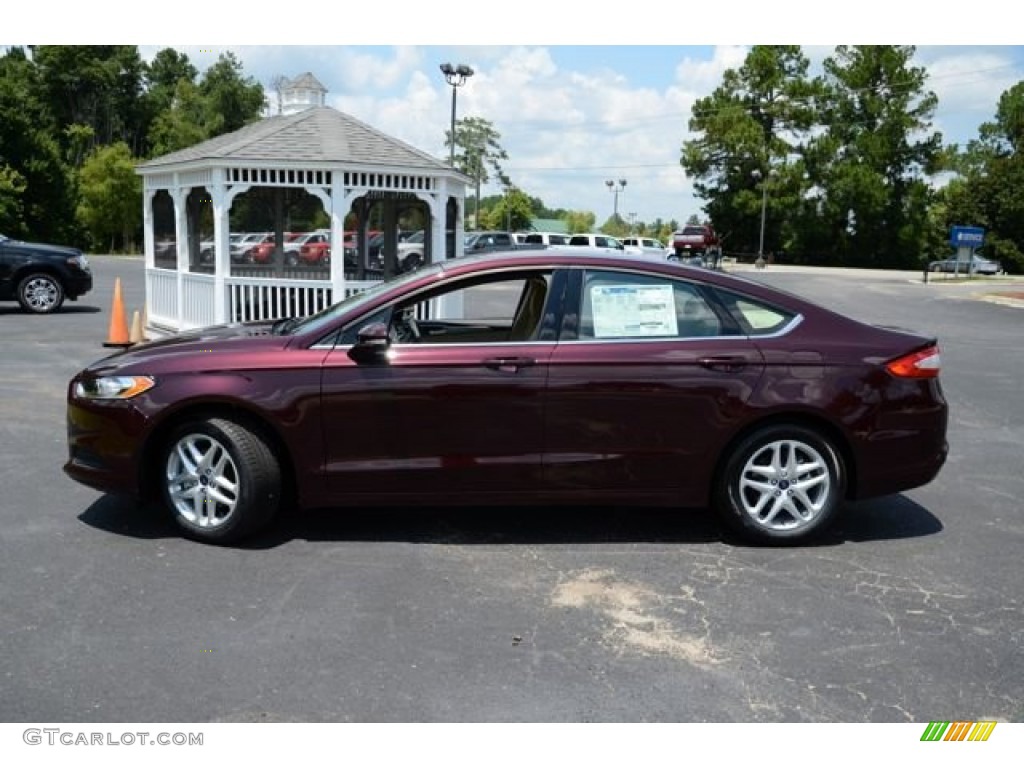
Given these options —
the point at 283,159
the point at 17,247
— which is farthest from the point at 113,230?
the point at 283,159

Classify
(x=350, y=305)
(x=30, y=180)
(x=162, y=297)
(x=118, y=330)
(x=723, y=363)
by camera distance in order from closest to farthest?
(x=723, y=363), (x=350, y=305), (x=118, y=330), (x=162, y=297), (x=30, y=180)

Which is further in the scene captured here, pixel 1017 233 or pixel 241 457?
pixel 1017 233

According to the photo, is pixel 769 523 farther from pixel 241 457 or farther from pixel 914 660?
pixel 241 457

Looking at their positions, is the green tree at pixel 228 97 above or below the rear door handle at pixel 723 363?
above

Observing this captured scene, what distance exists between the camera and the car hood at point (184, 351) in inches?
201

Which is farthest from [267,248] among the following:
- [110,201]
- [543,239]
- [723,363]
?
[110,201]

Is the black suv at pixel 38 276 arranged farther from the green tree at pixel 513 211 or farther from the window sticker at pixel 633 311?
the green tree at pixel 513 211

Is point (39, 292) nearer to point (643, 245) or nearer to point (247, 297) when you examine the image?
point (247, 297)

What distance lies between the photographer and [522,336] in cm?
526

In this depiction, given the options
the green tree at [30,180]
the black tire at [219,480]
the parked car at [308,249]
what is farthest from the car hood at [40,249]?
the green tree at [30,180]

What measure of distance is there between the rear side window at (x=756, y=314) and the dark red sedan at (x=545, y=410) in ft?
0.04

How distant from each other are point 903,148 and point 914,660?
213 feet

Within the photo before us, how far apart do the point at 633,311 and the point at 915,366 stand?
1579 millimetres

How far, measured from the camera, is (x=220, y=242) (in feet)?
42.1
